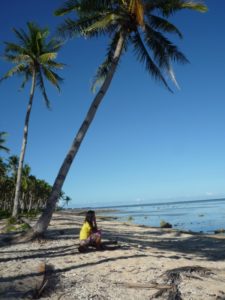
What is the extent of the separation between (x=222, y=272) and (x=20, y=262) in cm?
482

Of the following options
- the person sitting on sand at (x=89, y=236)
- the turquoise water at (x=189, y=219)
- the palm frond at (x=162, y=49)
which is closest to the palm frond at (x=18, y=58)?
the palm frond at (x=162, y=49)

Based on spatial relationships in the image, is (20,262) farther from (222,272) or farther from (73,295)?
(222,272)

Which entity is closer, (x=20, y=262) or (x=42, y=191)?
(x=20, y=262)

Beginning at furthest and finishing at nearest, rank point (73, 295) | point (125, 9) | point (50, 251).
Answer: point (125, 9) → point (50, 251) → point (73, 295)

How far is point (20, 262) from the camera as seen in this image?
25.5 feet

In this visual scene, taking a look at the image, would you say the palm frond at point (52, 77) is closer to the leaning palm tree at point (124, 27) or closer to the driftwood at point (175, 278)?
the leaning palm tree at point (124, 27)

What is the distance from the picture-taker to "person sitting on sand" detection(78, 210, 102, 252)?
30.2 feet

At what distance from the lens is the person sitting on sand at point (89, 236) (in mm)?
9210

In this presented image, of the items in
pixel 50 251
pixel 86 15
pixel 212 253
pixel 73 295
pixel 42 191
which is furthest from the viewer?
pixel 42 191

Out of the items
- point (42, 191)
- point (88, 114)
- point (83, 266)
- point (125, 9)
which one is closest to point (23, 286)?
point (83, 266)

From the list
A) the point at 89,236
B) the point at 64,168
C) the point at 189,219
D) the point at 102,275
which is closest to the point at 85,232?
the point at 89,236

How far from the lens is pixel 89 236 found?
9.40 metres

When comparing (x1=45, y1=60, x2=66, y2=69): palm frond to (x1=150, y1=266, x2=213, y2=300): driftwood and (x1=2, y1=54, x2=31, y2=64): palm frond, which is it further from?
(x1=150, y1=266, x2=213, y2=300): driftwood

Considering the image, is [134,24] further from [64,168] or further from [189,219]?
[189,219]
